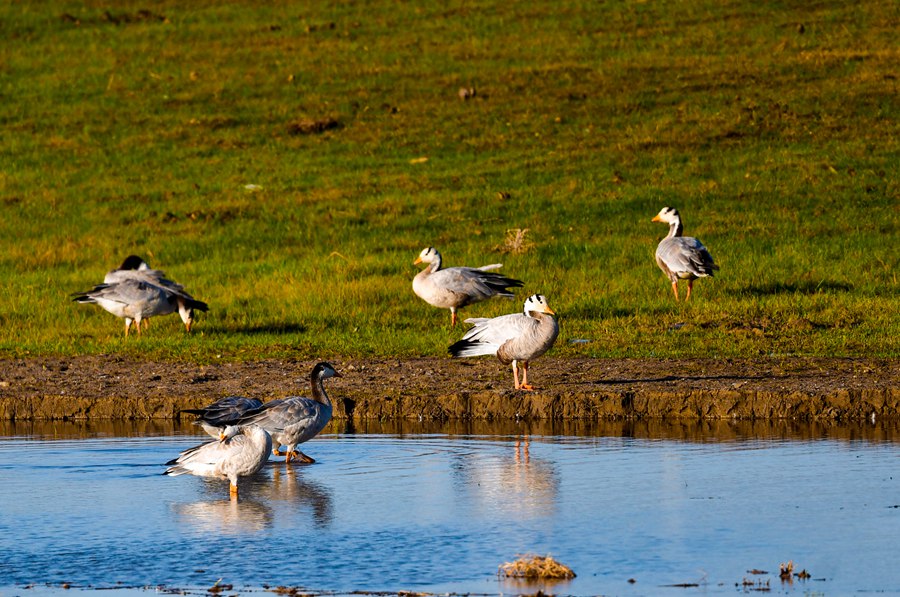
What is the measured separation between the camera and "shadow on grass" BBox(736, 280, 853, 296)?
25062 millimetres

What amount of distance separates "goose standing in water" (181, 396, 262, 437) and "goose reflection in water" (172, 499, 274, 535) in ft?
5.56

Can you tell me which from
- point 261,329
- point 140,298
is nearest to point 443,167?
point 261,329

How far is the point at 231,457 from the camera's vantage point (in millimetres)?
12766

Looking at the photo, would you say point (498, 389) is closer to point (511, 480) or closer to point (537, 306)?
point (537, 306)

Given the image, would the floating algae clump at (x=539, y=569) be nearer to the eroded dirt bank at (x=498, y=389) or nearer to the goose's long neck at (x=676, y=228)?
the eroded dirt bank at (x=498, y=389)

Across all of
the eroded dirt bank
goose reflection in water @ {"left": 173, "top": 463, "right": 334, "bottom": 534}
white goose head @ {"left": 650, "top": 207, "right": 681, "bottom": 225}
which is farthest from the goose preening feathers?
goose reflection in water @ {"left": 173, "top": 463, "right": 334, "bottom": 534}

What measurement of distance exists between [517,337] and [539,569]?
7971mm

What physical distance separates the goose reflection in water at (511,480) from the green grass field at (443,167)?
676cm

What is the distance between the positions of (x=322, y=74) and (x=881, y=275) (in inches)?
921

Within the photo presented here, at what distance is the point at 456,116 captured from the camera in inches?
1608

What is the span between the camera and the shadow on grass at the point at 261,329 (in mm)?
23391

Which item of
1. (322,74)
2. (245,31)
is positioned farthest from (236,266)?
(245,31)

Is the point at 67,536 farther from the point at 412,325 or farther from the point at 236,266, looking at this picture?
the point at 236,266

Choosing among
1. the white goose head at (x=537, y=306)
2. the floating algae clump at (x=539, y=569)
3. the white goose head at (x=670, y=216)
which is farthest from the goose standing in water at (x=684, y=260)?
the floating algae clump at (x=539, y=569)
